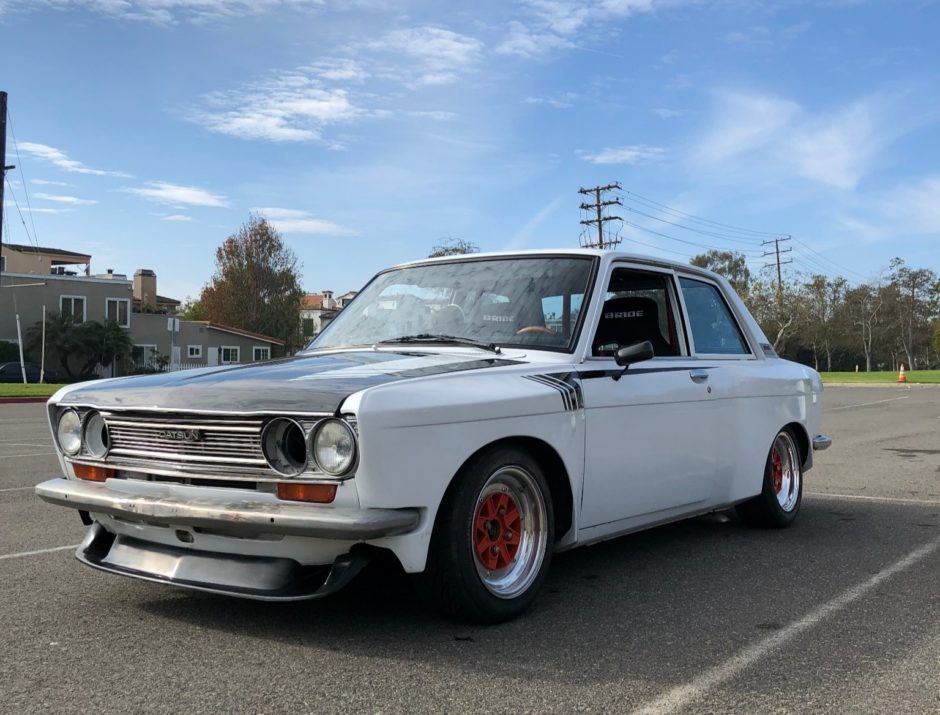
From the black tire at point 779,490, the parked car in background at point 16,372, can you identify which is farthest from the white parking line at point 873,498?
the parked car in background at point 16,372

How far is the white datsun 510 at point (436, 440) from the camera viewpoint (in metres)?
3.26

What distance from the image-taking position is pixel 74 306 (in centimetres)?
4775

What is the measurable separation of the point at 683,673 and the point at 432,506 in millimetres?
1065

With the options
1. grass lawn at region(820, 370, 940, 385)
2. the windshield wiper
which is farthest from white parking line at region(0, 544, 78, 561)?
grass lawn at region(820, 370, 940, 385)

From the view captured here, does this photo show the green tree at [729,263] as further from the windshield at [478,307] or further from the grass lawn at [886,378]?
the windshield at [478,307]

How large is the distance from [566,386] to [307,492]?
4.28 feet

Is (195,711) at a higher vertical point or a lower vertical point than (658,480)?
lower

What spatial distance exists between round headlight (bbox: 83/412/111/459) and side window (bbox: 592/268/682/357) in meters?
2.57

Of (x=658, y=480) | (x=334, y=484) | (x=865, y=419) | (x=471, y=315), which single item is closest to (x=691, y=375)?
(x=658, y=480)

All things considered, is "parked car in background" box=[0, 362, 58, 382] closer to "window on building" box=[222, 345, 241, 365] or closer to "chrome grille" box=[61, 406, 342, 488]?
"window on building" box=[222, 345, 241, 365]

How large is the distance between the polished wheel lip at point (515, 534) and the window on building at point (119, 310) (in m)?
48.9

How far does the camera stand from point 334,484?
3.23 metres

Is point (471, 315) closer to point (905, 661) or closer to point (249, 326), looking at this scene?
point (905, 661)

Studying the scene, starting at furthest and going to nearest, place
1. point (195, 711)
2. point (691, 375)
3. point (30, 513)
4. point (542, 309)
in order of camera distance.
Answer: point (30, 513) → point (691, 375) → point (542, 309) → point (195, 711)
